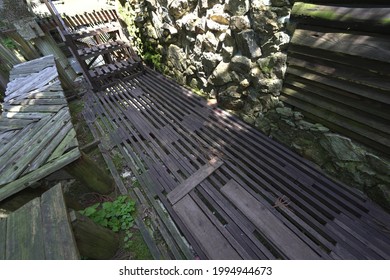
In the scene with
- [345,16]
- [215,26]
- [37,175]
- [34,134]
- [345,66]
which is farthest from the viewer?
[215,26]

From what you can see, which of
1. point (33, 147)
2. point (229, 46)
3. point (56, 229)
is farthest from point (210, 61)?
point (56, 229)

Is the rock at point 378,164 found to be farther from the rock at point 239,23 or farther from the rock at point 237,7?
the rock at point 237,7

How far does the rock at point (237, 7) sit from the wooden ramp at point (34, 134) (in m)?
2.90

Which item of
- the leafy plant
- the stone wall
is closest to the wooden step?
the stone wall

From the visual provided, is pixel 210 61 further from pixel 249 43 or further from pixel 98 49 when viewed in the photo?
pixel 98 49

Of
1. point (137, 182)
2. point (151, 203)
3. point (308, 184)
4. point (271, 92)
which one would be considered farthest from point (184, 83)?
point (308, 184)

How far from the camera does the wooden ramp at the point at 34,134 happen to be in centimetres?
242

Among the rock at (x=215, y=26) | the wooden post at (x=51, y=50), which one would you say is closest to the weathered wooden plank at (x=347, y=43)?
the rock at (x=215, y=26)

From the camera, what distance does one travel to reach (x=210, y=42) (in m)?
3.67

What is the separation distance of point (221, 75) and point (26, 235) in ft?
11.2

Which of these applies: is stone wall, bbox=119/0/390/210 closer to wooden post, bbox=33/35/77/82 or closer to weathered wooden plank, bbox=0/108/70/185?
weathered wooden plank, bbox=0/108/70/185

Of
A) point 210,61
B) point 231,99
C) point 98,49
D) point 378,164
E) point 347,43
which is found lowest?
point 378,164
